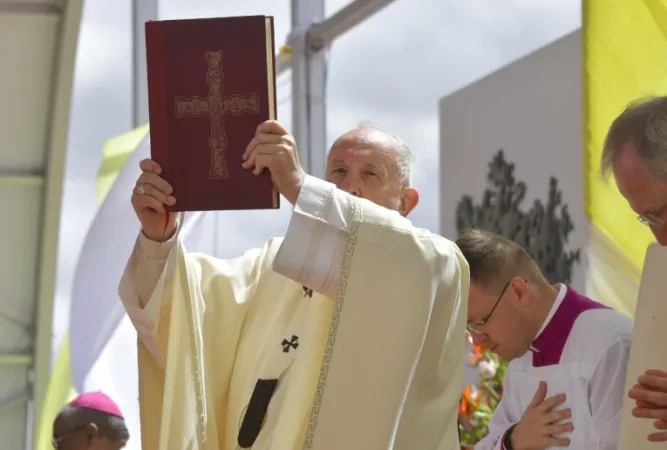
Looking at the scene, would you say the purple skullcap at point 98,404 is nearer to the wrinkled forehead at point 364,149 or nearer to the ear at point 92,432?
the ear at point 92,432

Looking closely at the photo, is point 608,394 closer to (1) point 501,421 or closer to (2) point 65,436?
(1) point 501,421

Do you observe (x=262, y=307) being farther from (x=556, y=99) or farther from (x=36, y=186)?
(x=36, y=186)

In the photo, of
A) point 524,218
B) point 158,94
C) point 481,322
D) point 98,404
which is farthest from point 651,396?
point 524,218

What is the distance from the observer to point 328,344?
2742 millimetres

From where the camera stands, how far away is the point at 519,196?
871cm

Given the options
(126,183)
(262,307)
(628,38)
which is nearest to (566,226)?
(126,183)

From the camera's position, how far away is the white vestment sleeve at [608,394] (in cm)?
351

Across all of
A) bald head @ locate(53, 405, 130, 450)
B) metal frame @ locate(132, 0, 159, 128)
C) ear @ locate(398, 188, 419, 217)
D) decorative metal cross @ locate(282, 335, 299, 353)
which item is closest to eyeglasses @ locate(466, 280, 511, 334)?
ear @ locate(398, 188, 419, 217)

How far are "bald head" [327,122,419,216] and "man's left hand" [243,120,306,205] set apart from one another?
2.03 ft

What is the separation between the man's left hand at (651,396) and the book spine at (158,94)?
1178mm

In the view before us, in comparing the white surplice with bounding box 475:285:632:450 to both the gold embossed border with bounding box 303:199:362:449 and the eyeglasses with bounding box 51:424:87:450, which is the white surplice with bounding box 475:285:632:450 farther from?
the eyeglasses with bounding box 51:424:87:450

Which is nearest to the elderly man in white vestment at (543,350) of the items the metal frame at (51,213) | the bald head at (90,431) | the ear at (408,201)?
the ear at (408,201)

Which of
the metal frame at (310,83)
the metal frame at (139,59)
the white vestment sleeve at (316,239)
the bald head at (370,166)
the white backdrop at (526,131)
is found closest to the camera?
the white vestment sleeve at (316,239)

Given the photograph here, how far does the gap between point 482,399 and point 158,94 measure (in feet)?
8.27
